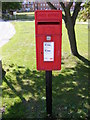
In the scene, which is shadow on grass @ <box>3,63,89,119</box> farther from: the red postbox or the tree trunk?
the tree trunk

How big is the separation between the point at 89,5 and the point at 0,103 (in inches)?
253

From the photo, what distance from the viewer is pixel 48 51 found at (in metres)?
3.41

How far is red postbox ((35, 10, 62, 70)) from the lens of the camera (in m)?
3.22

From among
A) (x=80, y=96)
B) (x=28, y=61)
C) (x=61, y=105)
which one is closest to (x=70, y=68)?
(x=28, y=61)

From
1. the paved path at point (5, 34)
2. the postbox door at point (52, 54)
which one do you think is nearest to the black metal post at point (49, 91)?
the postbox door at point (52, 54)

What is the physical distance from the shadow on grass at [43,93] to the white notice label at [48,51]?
3.46ft

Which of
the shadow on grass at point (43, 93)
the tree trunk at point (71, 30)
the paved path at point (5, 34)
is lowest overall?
the shadow on grass at point (43, 93)

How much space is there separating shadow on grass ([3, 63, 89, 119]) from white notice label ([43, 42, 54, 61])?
1055mm

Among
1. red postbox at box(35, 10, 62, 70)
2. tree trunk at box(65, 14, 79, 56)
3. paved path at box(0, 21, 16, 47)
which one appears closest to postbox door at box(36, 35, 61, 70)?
red postbox at box(35, 10, 62, 70)

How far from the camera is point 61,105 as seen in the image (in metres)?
4.02

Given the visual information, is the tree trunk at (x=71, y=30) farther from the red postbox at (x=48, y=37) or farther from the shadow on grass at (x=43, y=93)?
the red postbox at (x=48, y=37)

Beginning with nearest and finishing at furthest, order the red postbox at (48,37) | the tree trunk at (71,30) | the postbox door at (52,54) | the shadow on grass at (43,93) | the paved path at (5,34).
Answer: the red postbox at (48,37)
the postbox door at (52,54)
the shadow on grass at (43,93)
the tree trunk at (71,30)
the paved path at (5,34)

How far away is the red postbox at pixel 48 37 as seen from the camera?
322 cm

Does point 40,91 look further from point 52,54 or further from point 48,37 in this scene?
point 48,37
